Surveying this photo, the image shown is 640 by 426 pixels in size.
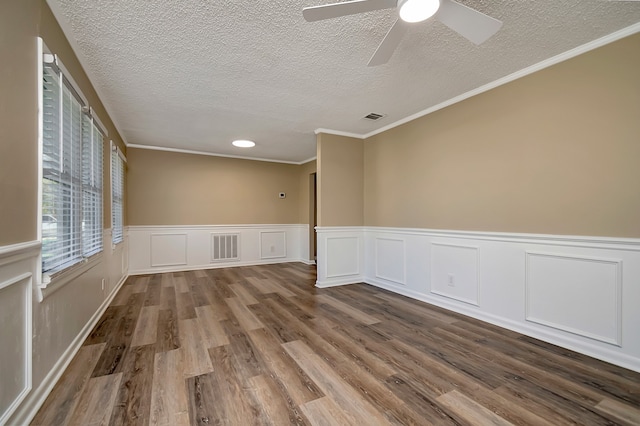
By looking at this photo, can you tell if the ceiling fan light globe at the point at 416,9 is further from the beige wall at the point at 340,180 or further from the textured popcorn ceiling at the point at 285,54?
the beige wall at the point at 340,180

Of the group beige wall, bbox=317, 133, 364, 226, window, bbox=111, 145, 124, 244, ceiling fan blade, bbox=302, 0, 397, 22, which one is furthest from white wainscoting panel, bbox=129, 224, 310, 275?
ceiling fan blade, bbox=302, 0, 397, 22

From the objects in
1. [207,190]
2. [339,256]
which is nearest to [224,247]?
[207,190]

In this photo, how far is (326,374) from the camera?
184 cm

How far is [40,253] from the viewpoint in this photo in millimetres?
1525

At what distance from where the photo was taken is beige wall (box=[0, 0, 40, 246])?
1.23 metres

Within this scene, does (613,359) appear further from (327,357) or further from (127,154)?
(127,154)

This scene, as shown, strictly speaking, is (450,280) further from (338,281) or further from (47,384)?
(47,384)

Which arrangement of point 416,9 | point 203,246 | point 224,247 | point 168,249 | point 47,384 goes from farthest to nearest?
point 224,247 < point 203,246 < point 168,249 < point 47,384 < point 416,9

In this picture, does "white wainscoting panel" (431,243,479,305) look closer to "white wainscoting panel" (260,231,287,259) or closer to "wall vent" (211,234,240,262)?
"white wainscoting panel" (260,231,287,259)

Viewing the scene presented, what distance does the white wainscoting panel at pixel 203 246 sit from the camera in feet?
16.3

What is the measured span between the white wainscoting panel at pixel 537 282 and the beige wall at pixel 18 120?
11.4 ft

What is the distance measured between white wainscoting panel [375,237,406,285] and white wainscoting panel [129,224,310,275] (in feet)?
7.84

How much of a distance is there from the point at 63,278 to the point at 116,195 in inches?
92.9

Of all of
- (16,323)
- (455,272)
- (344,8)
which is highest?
(344,8)
